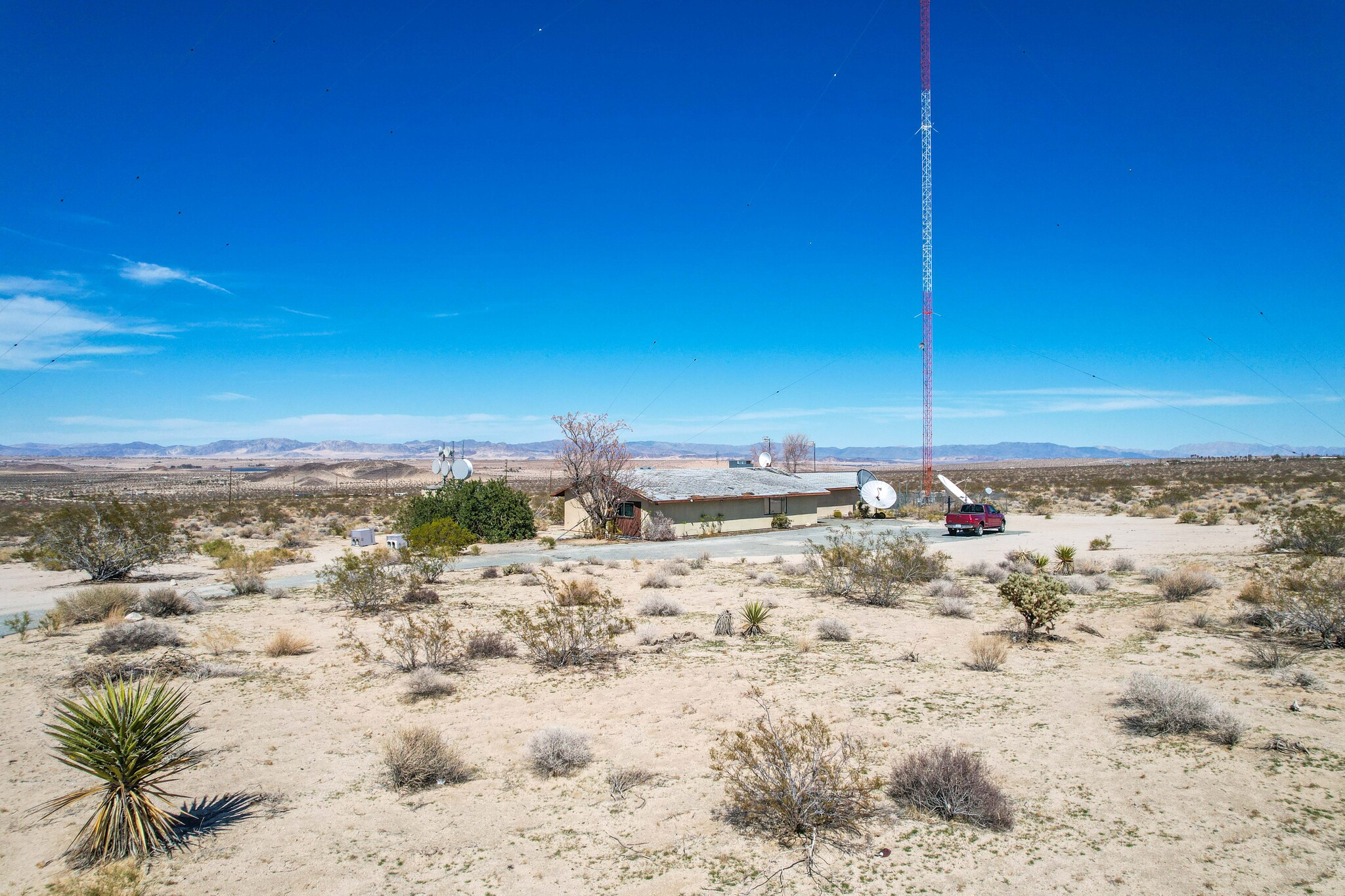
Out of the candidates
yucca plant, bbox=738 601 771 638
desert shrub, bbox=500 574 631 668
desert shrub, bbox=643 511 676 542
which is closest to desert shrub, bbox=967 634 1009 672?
yucca plant, bbox=738 601 771 638

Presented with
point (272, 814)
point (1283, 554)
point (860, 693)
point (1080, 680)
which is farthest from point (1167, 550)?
point (272, 814)

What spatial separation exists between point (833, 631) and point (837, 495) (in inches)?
1464

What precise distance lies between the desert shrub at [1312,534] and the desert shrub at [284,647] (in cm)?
2769

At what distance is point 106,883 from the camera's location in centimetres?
615

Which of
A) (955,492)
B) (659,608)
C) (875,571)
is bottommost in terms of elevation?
(659,608)

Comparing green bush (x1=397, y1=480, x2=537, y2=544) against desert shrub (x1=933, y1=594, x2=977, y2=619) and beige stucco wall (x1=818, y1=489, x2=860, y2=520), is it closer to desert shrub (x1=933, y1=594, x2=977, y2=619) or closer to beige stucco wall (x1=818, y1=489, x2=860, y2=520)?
beige stucco wall (x1=818, y1=489, x2=860, y2=520)

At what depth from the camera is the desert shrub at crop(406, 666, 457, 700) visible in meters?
11.4

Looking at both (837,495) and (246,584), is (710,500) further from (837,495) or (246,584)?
(246,584)

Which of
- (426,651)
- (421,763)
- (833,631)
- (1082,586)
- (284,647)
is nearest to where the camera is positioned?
(421,763)

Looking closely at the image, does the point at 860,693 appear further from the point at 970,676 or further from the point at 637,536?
the point at 637,536

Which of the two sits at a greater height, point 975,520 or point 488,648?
point 975,520

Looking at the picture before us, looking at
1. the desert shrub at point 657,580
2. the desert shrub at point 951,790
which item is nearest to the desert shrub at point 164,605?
the desert shrub at point 657,580

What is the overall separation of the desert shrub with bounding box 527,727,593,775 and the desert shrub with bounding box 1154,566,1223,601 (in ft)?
52.7

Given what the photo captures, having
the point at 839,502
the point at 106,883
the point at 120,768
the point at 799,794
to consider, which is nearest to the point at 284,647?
the point at 120,768
